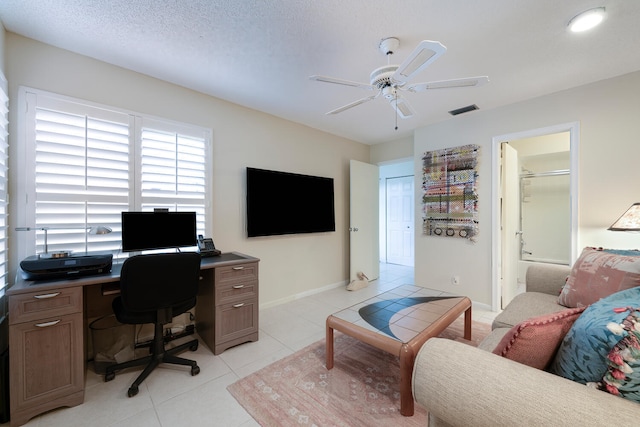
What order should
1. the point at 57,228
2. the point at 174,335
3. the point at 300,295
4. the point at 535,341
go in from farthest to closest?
the point at 300,295
the point at 174,335
the point at 57,228
the point at 535,341

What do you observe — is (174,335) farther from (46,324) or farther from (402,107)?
(402,107)

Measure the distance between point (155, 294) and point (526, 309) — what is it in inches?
106

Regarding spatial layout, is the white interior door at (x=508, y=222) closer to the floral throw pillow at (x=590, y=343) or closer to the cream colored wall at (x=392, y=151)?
the cream colored wall at (x=392, y=151)

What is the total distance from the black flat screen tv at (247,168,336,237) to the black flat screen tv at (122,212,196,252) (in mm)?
735

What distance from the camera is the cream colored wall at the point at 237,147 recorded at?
1.96 meters

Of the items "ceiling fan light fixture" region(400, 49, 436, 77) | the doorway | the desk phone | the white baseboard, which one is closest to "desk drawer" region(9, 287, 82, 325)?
the desk phone

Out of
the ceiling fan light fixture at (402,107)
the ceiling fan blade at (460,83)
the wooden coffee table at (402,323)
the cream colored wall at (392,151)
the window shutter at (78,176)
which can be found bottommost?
the wooden coffee table at (402,323)

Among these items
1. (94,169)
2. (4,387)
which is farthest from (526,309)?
→ (94,169)

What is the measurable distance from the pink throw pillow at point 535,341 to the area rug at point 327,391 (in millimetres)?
864

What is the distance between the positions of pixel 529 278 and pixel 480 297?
3.48 ft

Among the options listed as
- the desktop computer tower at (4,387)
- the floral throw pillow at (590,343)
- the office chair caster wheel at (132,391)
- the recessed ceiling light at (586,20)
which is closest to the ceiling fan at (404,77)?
the recessed ceiling light at (586,20)

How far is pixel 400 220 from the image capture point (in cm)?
598

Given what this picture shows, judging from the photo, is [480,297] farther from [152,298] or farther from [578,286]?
[152,298]

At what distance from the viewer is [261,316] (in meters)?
3.01
